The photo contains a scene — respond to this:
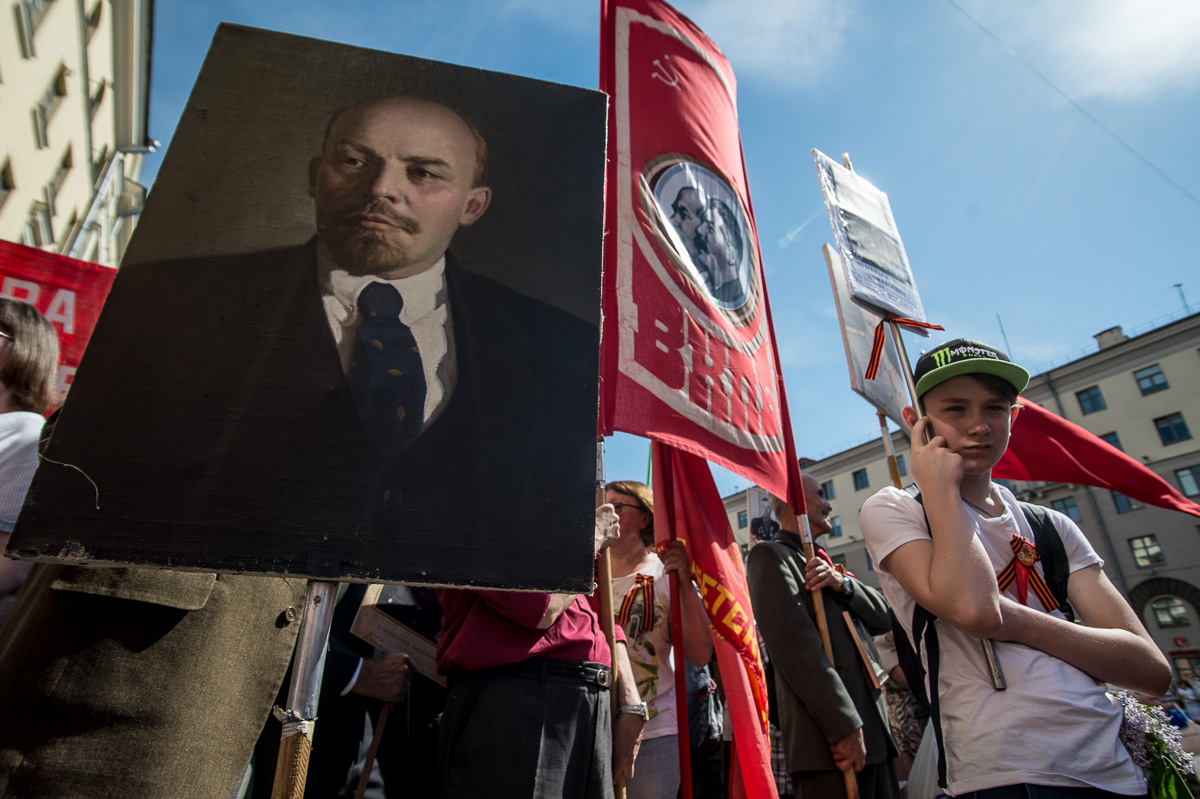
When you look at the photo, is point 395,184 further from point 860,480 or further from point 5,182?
point 860,480

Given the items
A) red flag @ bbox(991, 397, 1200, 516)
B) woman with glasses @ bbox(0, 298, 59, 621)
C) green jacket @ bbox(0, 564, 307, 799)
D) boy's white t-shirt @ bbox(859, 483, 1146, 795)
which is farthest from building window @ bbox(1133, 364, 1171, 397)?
woman with glasses @ bbox(0, 298, 59, 621)

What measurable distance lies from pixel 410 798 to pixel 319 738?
0.53m

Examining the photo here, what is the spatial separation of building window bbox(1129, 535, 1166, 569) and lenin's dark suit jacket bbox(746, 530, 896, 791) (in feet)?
111

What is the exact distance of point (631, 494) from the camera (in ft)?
11.7

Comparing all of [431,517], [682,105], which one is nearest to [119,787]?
[431,517]

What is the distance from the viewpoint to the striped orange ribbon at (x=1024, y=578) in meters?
1.75

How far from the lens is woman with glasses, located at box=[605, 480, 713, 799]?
294cm

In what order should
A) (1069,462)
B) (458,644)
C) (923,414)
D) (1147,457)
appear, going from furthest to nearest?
1. (1147,457)
2. (1069,462)
3. (923,414)
4. (458,644)

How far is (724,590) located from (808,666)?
1.70 feet

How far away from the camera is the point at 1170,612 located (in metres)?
27.5

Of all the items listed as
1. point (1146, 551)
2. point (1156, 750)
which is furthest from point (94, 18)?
point (1146, 551)

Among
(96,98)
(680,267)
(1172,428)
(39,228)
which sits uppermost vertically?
(96,98)

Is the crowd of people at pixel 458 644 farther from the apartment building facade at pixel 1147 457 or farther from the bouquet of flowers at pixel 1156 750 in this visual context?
the apartment building facade at pixel 1147 457

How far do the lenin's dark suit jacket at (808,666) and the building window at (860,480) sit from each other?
39.2 meters
